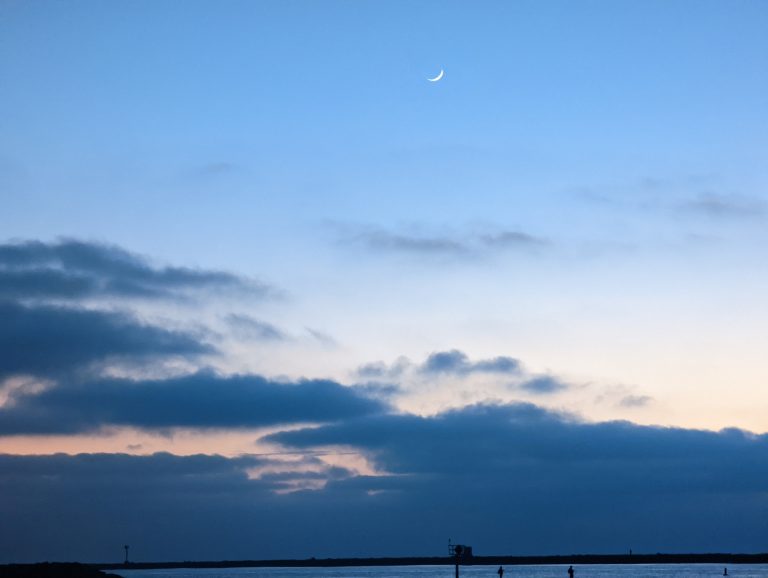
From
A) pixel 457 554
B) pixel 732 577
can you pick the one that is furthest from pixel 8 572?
pixel 732 577

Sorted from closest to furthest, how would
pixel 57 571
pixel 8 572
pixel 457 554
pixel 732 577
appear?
pixel 457 554
pixel 8 572
pixel 57 571
pixel 732 577

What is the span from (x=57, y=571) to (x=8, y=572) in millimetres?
9058

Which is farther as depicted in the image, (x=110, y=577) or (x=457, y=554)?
(x=110, y=577)

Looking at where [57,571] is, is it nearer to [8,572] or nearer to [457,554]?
[8,572]

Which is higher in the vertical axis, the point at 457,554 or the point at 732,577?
the point at 457,554

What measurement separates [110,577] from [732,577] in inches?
4784

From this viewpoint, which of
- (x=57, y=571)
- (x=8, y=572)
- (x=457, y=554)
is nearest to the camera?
(x=457, y=554)

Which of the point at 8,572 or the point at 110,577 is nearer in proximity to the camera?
the point at 8,572

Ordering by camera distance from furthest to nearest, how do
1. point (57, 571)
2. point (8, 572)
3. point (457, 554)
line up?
point (57, 571), point (8, 572), point (457, 554)

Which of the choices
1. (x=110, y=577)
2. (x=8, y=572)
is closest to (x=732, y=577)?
(x=110, y=577)

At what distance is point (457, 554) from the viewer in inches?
2916

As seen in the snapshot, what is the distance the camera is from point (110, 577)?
130 m

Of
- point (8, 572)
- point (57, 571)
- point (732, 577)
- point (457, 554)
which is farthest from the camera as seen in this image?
point (732, 577)

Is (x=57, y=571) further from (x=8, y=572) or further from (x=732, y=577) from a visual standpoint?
(x=732, y=577)
